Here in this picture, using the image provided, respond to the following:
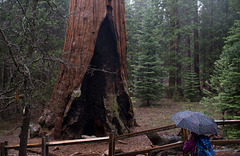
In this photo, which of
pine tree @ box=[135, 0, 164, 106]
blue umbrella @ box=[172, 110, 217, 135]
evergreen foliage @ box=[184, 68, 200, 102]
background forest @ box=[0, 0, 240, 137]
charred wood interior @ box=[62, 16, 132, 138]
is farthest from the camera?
evergreen foliage @ box=[184, 68, 200, 102]

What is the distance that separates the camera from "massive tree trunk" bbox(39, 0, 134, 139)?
23.1ft

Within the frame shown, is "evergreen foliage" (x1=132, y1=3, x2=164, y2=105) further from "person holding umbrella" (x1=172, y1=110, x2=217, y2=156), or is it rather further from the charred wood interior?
"person holding umbrella" (x1=172, y1=110, x2=217, y2=156)

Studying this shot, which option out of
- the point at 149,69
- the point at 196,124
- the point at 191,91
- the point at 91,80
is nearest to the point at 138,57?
the point at 149,69

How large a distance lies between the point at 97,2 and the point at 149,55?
29.5 feet

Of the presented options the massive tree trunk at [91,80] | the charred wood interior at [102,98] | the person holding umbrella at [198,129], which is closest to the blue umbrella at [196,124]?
the person holding umbrella at [198,129]

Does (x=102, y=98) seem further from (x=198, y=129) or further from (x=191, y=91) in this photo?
(x=191, y=91)

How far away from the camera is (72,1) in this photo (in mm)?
7781

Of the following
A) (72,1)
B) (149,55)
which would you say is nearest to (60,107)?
(72,1)

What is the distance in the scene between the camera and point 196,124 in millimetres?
3342

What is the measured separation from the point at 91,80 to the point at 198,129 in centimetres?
533

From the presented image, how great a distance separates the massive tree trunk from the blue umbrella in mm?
4003

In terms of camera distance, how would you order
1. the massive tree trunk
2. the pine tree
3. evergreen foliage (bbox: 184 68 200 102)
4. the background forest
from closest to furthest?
the background forest → the massive tree trunk → the pine tree → evergreen foliage (bbox: 184 68 200 102)

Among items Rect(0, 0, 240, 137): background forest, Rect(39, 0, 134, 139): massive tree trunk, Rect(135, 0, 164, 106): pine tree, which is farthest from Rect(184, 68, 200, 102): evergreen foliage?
Rect(39, 0, 134, 139): massive tree trunk

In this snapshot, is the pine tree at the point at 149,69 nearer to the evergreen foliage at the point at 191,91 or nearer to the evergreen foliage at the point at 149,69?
the evergreen foliage at the point at 149,69
